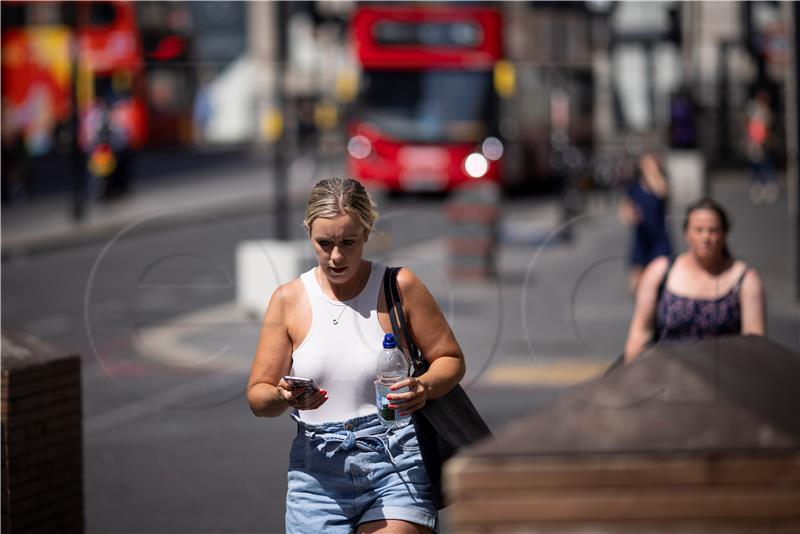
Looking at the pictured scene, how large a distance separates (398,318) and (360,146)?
24.8 m

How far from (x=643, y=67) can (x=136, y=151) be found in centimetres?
1632

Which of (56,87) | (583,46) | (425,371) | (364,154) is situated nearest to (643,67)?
(583,46)

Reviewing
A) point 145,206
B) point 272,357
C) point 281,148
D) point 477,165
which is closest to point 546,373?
point 281,148

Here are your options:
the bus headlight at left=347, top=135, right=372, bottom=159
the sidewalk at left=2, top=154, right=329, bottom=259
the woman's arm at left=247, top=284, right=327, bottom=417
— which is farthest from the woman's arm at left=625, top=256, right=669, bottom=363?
the bus headlight at left=347, top=135, right=372, bottom=159

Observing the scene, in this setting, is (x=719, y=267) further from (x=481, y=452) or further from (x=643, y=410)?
(x=481, y=452)

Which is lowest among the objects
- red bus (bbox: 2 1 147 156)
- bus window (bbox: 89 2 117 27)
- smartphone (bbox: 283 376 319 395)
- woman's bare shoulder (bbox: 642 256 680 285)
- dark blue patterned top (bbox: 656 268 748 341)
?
dark blue patterned top (bbox: 656 268 748 341)

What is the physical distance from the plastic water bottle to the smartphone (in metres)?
0.17

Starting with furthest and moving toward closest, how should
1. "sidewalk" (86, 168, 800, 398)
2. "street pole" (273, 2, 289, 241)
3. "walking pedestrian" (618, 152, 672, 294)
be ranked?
"street pole" (273, 2, 289, 241) < "walking pedestrian" (618, 152, 672, 294) < "sidewalk" (86, 168, 800, 398)

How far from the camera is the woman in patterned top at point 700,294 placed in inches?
218

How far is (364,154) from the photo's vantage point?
2856cm

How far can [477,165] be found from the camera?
2895cm

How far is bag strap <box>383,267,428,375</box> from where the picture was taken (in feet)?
12.5

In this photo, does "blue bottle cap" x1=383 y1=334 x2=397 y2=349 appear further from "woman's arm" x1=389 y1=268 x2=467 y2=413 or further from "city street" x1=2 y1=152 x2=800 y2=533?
"city street" x1=2 y1=152 x2=800 y2=533

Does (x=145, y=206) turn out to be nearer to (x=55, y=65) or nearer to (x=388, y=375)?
(x=55, y=65)
